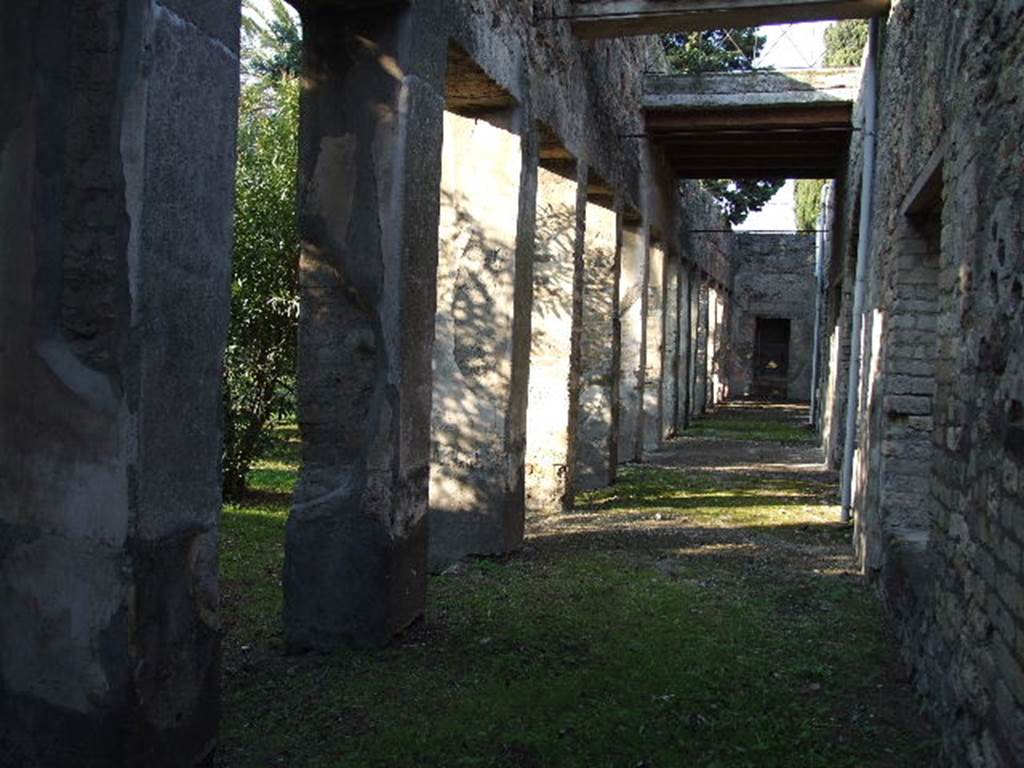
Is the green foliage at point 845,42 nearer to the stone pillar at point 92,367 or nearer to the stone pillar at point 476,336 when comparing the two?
the stone pillar at point 476,336

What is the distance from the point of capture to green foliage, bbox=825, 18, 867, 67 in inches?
795

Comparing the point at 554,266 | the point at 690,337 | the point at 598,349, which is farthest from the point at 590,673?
the point at 690,337

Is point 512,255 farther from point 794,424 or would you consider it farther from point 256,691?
point 794,424

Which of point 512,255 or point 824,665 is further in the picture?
point 512,255

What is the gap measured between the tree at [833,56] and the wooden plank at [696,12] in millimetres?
10306

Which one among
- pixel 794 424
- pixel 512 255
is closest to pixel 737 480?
pixel 512 255

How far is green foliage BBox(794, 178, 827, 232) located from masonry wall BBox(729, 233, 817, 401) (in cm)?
78

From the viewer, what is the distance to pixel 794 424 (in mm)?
19250

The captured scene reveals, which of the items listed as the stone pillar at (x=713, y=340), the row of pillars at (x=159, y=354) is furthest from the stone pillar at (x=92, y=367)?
the stone pillar at (x=713, y=340)

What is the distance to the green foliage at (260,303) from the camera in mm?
7930

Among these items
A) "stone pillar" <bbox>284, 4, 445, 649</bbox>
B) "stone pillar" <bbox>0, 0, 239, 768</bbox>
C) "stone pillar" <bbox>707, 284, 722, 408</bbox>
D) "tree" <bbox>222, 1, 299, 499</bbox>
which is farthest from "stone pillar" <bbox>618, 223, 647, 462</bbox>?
"stone pillar" <bbox>707, 284, 722, 408</bbox>

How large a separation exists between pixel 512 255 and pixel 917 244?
236 cm

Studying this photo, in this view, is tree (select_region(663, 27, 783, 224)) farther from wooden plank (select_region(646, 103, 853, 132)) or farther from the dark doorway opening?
wooden plank (select_region(646, 103, 853, 132))

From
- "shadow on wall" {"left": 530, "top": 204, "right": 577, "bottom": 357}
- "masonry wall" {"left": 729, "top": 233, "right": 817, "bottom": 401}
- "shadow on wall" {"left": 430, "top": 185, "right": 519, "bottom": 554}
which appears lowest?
"shadow on wall" {"left": 430, "top": 185, "right": 519, "bottom": 554}
